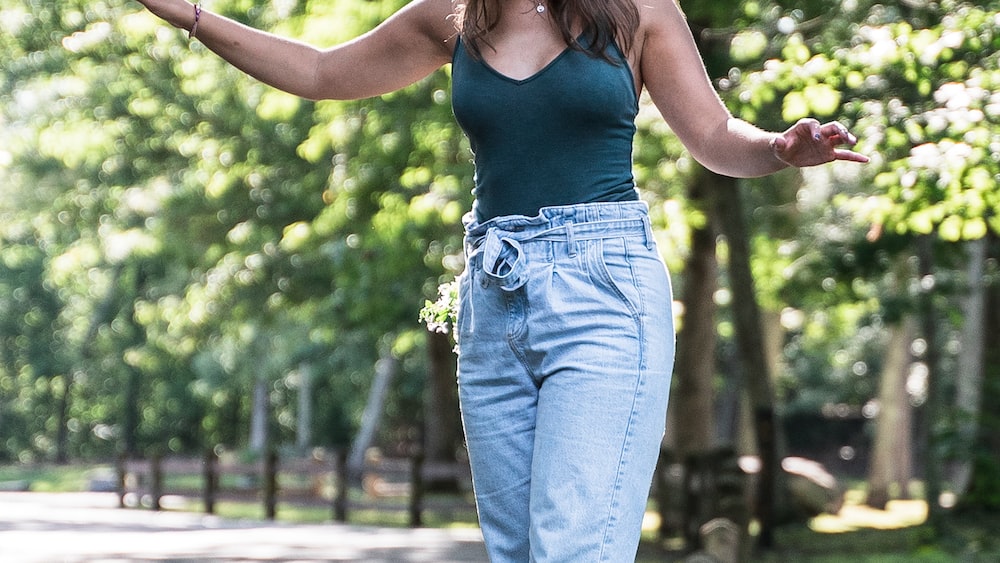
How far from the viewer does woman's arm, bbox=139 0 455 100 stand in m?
3.05

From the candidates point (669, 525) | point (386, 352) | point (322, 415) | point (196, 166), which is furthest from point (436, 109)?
point (322, 415)

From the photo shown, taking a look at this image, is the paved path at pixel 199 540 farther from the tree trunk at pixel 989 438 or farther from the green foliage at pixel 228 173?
the tree trunk at pixel 989 438

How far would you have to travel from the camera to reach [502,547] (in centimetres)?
280

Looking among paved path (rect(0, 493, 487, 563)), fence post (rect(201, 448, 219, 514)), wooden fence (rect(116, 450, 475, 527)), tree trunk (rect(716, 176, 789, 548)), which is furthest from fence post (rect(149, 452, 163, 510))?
tree trunk (rect(716, 176, 789, 548))

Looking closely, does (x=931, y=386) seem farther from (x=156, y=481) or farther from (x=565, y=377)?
(x=565, y=377)

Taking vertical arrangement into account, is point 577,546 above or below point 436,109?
below

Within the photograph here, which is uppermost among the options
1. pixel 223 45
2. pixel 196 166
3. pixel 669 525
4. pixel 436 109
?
pixel 196 166

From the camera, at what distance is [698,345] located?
18.8 m

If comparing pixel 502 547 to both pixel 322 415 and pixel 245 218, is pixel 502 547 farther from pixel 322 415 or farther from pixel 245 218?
pixel 322 415

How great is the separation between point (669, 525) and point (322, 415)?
37966mm

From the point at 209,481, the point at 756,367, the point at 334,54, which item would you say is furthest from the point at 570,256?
the point at 209,481

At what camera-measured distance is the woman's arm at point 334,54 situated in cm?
305

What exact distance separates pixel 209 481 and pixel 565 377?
21295 millimetres

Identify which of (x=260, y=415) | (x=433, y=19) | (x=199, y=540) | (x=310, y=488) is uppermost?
(x=260, y=415)
